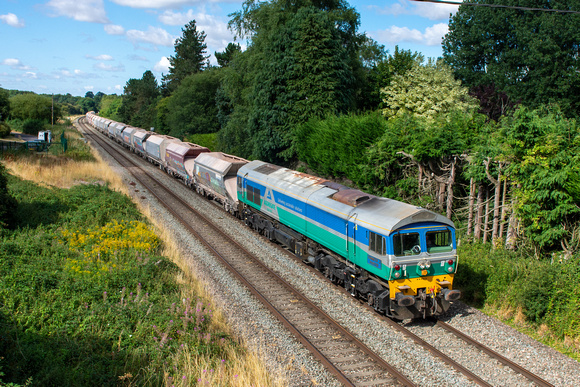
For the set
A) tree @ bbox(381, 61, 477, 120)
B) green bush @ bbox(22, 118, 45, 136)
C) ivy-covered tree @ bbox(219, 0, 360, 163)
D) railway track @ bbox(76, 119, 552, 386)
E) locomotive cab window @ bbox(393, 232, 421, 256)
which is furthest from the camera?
green bush @ bbox(22, 118, 45, 136)

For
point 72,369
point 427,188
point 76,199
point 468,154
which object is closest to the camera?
point 72,369

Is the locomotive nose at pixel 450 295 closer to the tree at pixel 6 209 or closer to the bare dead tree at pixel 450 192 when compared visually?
the bare dead tree at pixel 450 192

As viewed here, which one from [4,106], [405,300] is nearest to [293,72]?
[405,300]

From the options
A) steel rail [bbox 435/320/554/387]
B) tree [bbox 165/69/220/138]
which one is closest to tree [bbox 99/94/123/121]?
tree [bbox 165/69/220/138]

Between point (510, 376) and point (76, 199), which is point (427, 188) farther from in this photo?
point (76, 199)

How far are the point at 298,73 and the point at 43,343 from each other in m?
26.3

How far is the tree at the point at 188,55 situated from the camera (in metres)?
84.2

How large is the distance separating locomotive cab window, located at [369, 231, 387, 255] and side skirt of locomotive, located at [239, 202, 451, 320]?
0.97 meters

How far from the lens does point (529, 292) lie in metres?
11.5

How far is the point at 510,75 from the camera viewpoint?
41.6 meters

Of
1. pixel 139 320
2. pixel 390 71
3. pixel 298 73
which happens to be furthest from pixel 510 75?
pixel 139 320

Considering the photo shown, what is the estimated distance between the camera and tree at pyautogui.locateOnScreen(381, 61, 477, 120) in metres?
29.0

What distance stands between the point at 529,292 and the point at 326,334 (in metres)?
5.49

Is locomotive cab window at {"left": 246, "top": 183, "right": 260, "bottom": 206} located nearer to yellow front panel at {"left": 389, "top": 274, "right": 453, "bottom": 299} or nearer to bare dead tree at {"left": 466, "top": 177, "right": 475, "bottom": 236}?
bare dead tree at {"left": 466, "top": 177, "right": 475, "bottom": 236}
